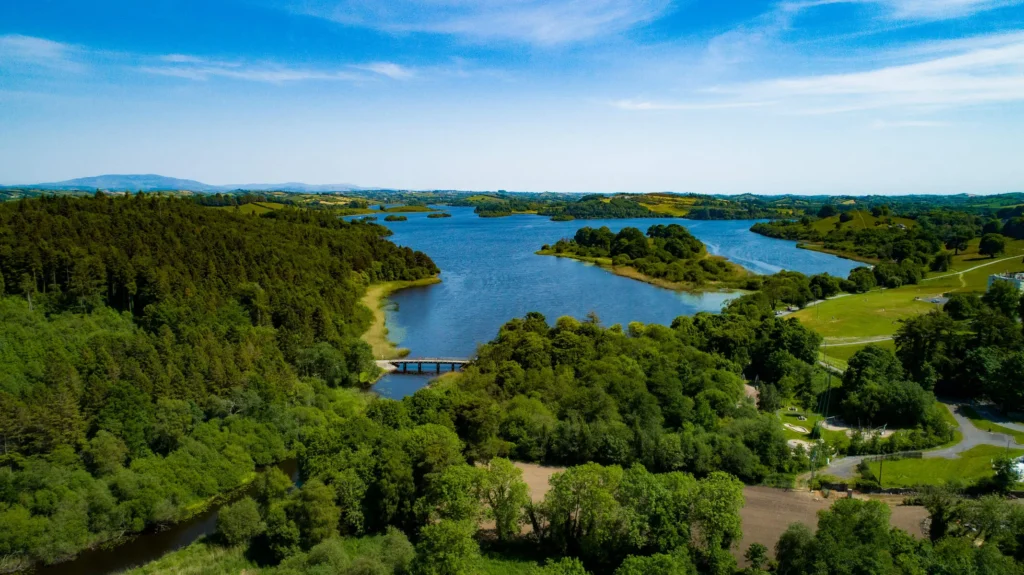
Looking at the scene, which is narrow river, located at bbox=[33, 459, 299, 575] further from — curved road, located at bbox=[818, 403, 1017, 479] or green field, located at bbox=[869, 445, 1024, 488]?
green field, located at bbox=[869, 445, 1024, 488]

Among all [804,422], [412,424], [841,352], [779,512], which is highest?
[841,352]

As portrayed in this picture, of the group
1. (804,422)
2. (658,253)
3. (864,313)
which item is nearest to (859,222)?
(658,253)

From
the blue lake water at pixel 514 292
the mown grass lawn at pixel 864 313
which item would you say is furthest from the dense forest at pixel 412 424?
the blue lake water at pixel 514 292

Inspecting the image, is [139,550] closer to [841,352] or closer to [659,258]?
[841,352]

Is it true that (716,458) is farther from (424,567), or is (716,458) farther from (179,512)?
(179,512)

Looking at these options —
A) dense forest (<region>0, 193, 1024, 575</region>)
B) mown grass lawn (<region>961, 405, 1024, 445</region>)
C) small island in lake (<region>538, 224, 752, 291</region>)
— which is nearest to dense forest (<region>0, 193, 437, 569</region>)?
dense forest (<region>0, 193, 1024, 575</region>)
